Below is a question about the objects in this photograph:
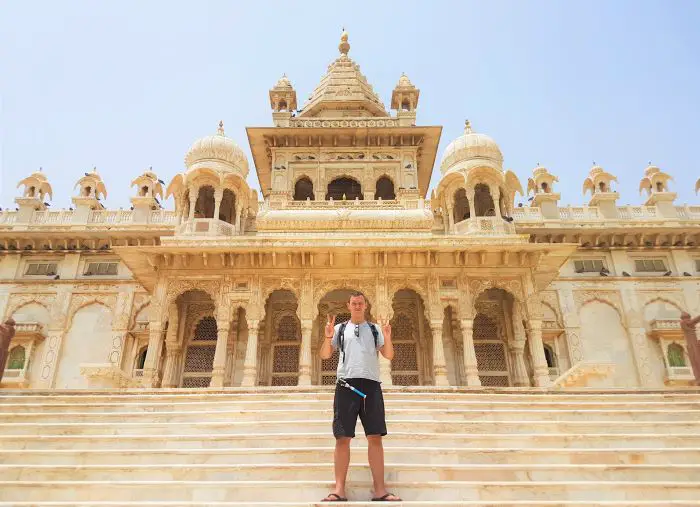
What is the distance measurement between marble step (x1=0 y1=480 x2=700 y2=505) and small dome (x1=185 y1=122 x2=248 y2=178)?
14.4 metres

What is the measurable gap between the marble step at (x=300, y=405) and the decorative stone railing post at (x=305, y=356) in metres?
5.27

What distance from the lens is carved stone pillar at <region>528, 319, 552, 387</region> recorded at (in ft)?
47.0

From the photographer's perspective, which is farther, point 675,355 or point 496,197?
point 675,355

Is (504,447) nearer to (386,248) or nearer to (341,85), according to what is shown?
(386,248)

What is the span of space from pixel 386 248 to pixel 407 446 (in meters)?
8.98

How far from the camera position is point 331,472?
5.93 m

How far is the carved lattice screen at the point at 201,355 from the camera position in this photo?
16.7m

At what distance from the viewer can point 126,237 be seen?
2178 centimetres

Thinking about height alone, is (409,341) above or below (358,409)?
above

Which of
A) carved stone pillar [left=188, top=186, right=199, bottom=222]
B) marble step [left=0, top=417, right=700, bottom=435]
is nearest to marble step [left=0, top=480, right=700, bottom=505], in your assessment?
marble step [left=0, top=417, right=700, bottom=435]

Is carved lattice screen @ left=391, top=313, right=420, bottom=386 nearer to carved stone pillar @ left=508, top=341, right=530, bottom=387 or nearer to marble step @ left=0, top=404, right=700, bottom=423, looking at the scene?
carved stone pillar @ left=508, top=341, right=530, bottom=387

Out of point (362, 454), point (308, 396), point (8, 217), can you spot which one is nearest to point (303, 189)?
point (8, 217)

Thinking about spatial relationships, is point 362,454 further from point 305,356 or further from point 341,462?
point 305,356

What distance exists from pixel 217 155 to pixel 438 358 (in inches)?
414
